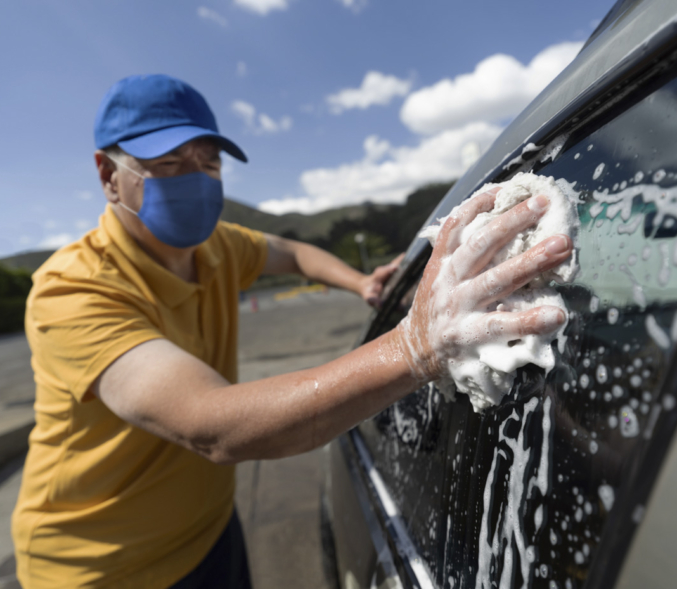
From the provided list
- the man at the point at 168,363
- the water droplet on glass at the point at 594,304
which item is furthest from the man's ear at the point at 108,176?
the water droplet on glass at the point at 594,304

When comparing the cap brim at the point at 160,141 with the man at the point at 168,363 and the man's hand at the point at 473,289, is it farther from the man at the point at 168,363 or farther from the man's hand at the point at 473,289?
the man's hand at the point at 473,289

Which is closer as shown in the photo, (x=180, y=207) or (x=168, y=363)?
(x=168, y=363)

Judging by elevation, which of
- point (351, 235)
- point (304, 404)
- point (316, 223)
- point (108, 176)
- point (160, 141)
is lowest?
point (304, 404)

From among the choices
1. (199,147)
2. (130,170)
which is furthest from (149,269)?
(199,147)

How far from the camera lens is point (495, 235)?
652 mm

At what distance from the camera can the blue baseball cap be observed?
157 cm

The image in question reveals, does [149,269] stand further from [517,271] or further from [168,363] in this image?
[517,271]

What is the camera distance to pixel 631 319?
496mm

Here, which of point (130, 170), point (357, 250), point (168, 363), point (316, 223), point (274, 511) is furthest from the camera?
point (316, 223)

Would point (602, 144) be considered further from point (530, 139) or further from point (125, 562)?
point (125, 562)

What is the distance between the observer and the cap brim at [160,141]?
1.55m

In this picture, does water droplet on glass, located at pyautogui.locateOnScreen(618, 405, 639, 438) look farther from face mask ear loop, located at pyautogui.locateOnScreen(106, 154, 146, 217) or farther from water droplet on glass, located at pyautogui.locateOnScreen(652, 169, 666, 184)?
face mask ear loop, located at pyautogui.locateOnScreen(106, 154, 146, 217)

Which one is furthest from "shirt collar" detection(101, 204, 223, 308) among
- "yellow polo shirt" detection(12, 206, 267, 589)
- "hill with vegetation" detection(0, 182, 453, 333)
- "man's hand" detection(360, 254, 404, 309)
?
"hill with vegetation" detection(0, 182, 453, 333)

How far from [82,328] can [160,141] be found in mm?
758
